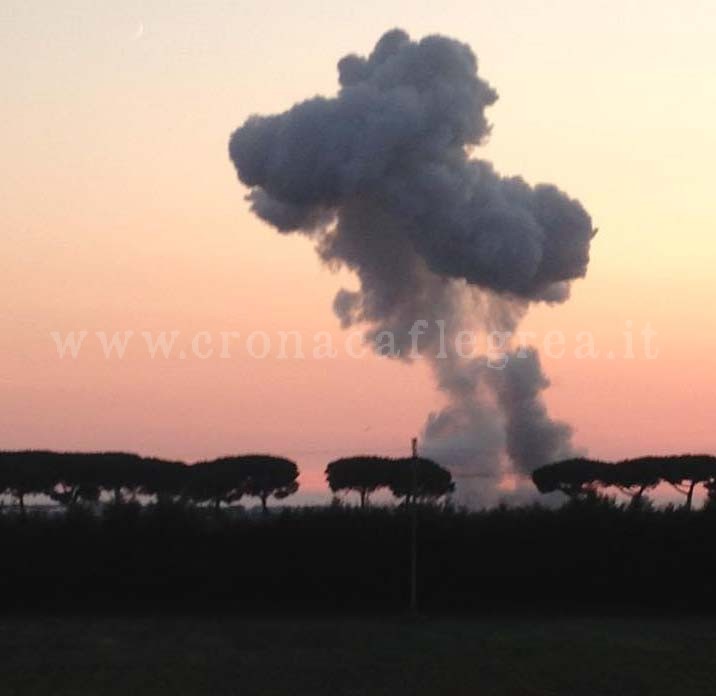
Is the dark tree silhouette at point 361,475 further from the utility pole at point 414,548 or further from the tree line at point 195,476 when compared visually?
the utility pole at point 414,548

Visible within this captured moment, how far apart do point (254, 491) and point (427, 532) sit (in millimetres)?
15286

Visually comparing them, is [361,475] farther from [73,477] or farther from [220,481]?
[73,477]

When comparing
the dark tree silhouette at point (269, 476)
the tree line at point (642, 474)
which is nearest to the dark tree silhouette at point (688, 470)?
the tree line at point (642, 474)

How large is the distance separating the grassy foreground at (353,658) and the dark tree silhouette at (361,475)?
54.2 ft

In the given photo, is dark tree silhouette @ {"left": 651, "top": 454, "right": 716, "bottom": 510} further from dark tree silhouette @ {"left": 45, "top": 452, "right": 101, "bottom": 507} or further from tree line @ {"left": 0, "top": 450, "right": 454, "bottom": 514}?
dark tree silhouette @ {"left": 45, "top": 452, "right": 101, "bottom": 507}

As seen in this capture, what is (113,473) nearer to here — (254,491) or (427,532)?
(254,491)

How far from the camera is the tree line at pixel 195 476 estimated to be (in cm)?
4241

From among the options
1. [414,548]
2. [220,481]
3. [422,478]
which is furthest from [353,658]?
[220,481]

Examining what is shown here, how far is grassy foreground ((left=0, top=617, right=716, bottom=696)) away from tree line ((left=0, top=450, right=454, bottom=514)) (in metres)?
16.7

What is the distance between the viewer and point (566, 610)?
2844cm

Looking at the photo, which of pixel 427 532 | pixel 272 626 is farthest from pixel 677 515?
pixel 272 626

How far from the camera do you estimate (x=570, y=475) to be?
44.9m

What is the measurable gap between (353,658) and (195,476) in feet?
77.7

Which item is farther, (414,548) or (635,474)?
(635,474)
